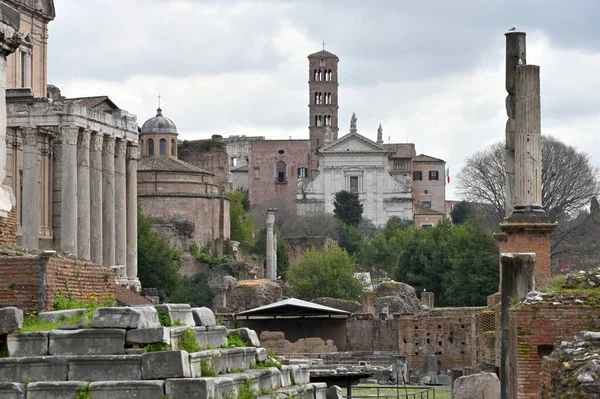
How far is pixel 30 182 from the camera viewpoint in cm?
5628

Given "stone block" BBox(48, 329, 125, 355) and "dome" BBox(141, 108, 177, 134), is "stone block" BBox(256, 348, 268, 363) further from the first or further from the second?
"dome" BBox(141, 108, 177, 134)

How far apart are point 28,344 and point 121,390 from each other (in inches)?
42.2

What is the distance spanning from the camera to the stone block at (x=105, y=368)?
48.4 feet

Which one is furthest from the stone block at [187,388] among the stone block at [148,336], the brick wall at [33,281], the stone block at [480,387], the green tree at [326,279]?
the green tree at [326,279]

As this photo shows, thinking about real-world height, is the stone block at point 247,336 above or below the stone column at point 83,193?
below

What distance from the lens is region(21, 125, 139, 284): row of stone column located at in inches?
2208

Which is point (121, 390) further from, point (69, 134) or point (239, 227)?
point (239, 227)

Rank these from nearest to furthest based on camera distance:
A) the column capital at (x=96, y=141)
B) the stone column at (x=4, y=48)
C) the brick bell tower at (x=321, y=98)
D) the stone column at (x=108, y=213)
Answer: the stone column at (x=4, y=48) < the column capital at (x=96, y=141) < the stone column at (x=108, y=213) < the brick bell tower at (x=321, y=98)

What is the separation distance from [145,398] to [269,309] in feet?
116

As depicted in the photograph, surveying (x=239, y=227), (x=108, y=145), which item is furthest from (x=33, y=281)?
(x=239, y=227)

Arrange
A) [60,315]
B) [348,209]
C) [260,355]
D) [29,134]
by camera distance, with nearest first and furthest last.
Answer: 1. [60,315]
2. [260,355]
3. [29,134]
4. [348,209]

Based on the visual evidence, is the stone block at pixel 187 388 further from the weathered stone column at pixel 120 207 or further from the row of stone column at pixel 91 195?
the weathered stone column at pixel 120 207

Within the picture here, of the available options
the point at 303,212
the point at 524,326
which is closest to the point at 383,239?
the point at 303,212

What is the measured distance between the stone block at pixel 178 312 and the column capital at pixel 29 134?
Answer: 40.2 metres
